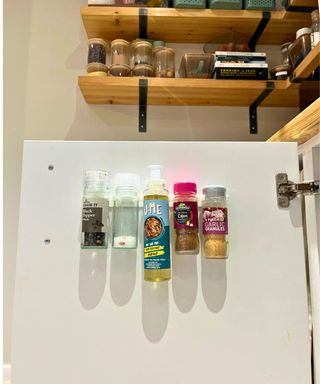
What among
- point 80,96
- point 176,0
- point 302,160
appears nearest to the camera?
point 302,160

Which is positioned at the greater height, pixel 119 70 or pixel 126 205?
pixel 119 70

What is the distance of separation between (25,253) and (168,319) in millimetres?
362

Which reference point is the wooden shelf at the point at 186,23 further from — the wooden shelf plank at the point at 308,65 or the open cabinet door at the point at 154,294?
the open cabinet door at the point at 154,294

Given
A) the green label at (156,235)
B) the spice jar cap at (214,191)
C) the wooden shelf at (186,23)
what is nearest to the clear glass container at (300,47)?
the wooden shelf at (186,23)

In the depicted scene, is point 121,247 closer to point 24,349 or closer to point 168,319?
point 168,319

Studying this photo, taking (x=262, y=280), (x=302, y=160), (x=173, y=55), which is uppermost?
(x=173, y=55)

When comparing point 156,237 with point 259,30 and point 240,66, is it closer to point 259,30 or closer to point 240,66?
point 240,66

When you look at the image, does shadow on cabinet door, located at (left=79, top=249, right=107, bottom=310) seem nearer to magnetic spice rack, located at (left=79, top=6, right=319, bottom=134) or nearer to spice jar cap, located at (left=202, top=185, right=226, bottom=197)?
spice jar cap, located at (left=202, top=185, right=226, bottom=197)

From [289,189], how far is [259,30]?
0.92 metres

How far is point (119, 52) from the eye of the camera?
4.57 feet

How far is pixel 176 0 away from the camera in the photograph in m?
1.36

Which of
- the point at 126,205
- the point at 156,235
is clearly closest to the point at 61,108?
the point at 126,205

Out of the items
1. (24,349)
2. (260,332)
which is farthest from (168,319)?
(24,349)

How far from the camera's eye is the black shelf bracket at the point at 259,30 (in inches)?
54.8
